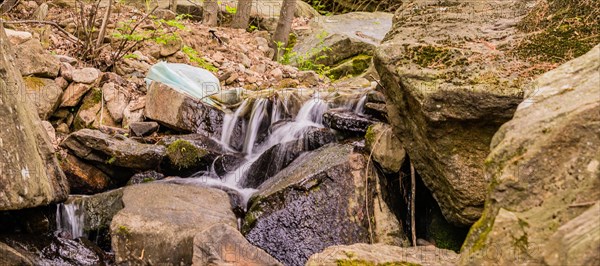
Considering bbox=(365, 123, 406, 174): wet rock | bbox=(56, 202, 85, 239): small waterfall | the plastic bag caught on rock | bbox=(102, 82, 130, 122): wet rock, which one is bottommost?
bbox=(56, 202, 85, 239): small waterfall

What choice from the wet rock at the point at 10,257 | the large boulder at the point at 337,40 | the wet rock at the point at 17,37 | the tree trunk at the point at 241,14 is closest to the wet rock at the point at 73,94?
the wet rock at the point at 17,37

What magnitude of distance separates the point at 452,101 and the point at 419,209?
1.60 m

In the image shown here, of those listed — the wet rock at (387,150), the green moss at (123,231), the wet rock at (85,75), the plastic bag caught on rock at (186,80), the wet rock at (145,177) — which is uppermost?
the wet rock at (387,150)

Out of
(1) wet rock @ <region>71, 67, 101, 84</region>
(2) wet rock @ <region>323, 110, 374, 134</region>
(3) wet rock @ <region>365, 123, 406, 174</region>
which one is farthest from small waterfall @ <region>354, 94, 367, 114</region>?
(1) wet rock @ <region>71, 67, 101, 84</region>

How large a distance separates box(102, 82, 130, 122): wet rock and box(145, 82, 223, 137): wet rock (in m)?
0.44

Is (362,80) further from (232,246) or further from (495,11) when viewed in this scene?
(232,246)

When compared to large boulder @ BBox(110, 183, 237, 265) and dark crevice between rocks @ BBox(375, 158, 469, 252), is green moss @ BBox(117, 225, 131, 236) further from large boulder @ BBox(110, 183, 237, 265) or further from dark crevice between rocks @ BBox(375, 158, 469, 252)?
dark crevice between rocks @ BBox(375, 158, 469, 252)

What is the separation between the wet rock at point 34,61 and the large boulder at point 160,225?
2682 mm

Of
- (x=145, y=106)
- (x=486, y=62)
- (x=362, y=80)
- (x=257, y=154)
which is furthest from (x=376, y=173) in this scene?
(x=362, y=80)

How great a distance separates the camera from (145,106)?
7.08 meters

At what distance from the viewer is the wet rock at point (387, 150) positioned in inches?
199

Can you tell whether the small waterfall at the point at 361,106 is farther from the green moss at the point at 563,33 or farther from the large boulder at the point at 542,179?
the large boulder at the point at 542,179

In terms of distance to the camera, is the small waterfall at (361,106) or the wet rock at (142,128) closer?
the small waterfall at (361,106)

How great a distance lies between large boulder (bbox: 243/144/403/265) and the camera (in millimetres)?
4762
